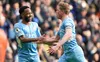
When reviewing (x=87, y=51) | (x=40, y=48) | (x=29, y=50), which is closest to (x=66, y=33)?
(x=29, y=50)

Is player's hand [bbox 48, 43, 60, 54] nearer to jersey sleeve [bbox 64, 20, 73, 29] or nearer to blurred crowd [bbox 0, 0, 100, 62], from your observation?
jersey sleeve [bbox 64, 20, 73, 29]

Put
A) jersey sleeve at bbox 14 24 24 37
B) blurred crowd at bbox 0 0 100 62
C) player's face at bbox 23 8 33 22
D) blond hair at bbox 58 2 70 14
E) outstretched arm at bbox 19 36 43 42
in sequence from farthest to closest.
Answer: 1. blurred crowd at bbox 0 0 100 62
2. player's face at bbox 23 8 33 22
3. jersey sleeve at bbox 14 24 24 37
4. outstretched arm at bbox 19 36 43 42
5. blond hair at bbox 58 2 70 14

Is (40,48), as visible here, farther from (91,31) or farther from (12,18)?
(91,31)

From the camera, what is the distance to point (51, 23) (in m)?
16.7

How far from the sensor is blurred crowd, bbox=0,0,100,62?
15000mm

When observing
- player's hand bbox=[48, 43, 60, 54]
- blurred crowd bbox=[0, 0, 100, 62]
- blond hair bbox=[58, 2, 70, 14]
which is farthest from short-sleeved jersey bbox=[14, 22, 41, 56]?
blurred crowd bbox=[0, 0, 100, 62]

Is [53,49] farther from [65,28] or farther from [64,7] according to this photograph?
[64,7]

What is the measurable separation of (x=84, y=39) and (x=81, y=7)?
197cm

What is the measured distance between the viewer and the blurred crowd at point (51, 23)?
15.0m

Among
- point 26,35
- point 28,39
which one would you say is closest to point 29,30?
point 26,35

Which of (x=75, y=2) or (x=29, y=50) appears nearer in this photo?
(x=29, y=50)

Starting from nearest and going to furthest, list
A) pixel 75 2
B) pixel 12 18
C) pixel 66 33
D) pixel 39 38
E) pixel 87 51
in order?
pixel 66 33 → pixel 39 38 → pixel 12 18 → pixel 87 51 → pixel 75 2

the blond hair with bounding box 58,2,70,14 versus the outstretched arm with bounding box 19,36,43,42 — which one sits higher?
the blond hair with bounding box 58,2,70,14

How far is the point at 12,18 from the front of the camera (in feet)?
51.4
